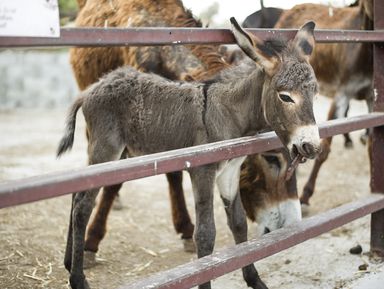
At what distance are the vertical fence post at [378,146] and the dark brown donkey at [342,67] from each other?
1.68m

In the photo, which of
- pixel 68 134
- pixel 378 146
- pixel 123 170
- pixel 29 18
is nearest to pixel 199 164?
pixel 123 170

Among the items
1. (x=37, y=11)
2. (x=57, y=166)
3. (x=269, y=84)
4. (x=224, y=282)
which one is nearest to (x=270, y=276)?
(x=224, y=282)

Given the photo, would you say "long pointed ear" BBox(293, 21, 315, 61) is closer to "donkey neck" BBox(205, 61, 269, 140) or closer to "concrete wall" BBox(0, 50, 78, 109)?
"donkey neck" BBox(205, 61, 269, 140)

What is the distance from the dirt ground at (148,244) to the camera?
3920 mm

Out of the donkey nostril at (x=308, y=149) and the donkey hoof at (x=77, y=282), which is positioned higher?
the donkey nostril at (x=308, y=149)

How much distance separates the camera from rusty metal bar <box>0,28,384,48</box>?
212cm

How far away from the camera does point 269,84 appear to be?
287cm

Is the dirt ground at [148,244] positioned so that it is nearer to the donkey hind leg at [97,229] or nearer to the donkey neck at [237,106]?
the donkey hind leg at [97,229]

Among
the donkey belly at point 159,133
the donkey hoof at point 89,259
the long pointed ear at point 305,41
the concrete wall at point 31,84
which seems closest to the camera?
the long pointed ear at point 305,41

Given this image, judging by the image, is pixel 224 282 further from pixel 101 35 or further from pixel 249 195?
pixel 101 35

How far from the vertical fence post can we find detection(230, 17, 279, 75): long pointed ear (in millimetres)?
1268

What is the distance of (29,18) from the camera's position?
6.67 feet

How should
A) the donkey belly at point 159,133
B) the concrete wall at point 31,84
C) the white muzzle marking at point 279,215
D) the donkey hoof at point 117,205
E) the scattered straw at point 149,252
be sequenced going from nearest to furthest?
the donkey belly at point 159,133 → the white muzzle marking at point 279,215 → the scattered straw at point 149,252 → the donkey hoof at point 117,205 → the concrete wall at point 31,84

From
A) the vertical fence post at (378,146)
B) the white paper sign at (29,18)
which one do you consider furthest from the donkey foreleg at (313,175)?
the white paper sign at (29,18)
